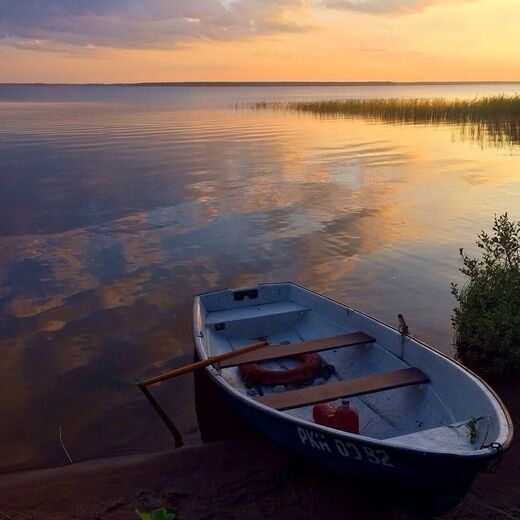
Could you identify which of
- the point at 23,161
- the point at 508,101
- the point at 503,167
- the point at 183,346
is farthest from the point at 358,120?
the point at 183,346

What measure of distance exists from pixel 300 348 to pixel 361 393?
1.33 m

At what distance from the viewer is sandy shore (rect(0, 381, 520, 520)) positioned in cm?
492

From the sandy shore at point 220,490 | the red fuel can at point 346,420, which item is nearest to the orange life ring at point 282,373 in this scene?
the sandy shore at point 220,490

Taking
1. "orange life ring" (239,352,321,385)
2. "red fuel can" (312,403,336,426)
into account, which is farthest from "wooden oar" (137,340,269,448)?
"red fuel can" (312,403,336,426)

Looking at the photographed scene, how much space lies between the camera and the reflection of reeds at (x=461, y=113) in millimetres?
37250

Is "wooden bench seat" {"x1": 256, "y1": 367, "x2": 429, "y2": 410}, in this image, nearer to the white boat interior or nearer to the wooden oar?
the white boat interior

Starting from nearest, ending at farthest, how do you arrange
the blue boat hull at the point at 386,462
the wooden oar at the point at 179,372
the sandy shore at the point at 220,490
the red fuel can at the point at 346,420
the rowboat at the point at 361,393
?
the blue boat hull at the point at 386,462 → the rowboat at the point at 361,393 → the sandy shore at the point at 220,490 → the red fuel can at the point at 346,420 → the wooden oar at the point at 179,372

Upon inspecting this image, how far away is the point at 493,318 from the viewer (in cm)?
685

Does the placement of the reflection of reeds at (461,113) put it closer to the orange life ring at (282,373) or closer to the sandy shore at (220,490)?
the orange life ring at (282,373)

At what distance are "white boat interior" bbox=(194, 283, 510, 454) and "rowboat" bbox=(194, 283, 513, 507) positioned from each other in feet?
0.04

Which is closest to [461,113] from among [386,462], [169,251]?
[169,251]

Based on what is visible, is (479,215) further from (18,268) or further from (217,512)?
(217,512)

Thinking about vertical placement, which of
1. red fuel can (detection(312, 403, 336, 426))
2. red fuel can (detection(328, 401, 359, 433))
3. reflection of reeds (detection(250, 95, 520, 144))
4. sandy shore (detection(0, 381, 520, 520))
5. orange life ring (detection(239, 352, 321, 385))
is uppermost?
reflection of reeds (detection(250, 95, 520, 144))

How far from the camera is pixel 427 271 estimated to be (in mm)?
11742
